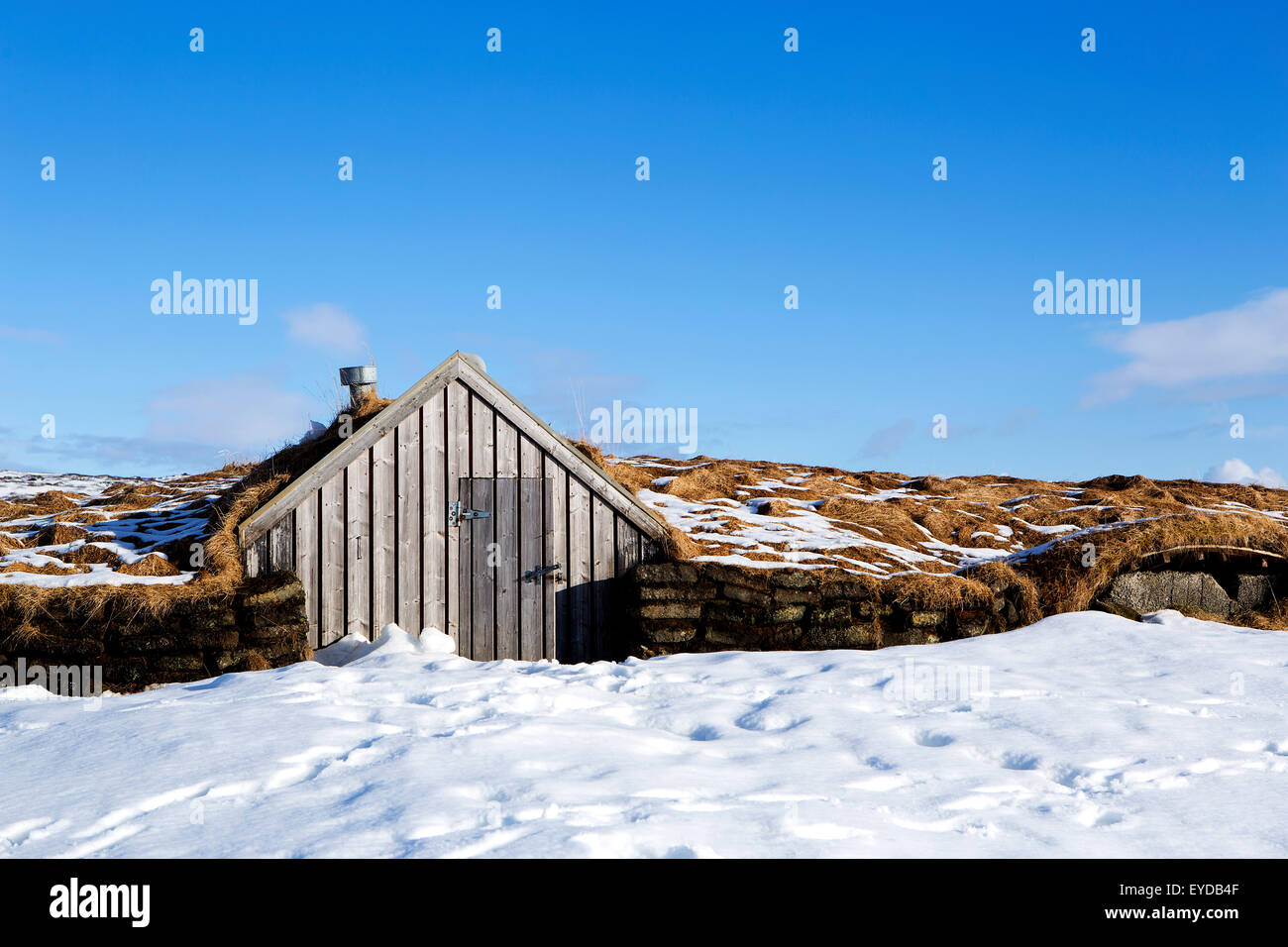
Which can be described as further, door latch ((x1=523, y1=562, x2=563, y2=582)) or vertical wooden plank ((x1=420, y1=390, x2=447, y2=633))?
door latch ((x1=523, y1=562, x2=563, y2=582))

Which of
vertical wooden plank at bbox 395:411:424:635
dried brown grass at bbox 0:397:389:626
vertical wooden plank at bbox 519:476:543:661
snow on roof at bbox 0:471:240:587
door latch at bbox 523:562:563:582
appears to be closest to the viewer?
dried brown grass at bbox 0:397:389:626

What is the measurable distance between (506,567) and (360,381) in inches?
148

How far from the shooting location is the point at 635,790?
520cm

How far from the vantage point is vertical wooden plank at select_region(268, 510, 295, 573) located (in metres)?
10.4

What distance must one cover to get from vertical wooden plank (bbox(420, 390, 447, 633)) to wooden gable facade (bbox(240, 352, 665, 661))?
1 centimetres

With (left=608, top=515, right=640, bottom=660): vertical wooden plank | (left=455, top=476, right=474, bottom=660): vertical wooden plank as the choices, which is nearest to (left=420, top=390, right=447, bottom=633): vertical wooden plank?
(left=455, top=476, right=474, bottom=660): vertical wooden plank

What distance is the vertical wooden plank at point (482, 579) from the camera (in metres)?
10.7

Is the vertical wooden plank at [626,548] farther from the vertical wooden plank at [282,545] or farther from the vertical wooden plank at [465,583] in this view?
the vertical wooden plank at [282,545]

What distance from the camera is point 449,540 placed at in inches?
424

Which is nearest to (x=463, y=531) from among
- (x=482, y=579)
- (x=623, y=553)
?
(x=482, y=579)

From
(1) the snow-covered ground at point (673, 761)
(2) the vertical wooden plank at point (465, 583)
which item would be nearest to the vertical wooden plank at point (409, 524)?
(2) the vertical wooden plank at point (465, 583)

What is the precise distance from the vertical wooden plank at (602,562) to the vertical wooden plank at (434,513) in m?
1.75

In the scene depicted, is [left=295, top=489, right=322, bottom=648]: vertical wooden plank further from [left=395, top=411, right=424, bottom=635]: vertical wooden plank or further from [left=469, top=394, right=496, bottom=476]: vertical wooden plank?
[left=469, top=394, right=496, bottom=476]: vertical wooden plank
